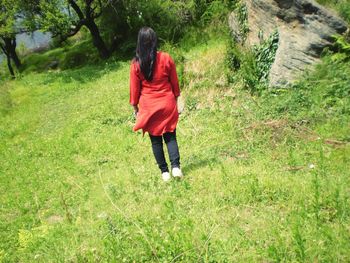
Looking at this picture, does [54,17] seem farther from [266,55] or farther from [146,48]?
[146,48]

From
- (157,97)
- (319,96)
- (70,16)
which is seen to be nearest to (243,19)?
(319,96)

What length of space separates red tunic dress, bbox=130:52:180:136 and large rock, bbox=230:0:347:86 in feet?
15.2

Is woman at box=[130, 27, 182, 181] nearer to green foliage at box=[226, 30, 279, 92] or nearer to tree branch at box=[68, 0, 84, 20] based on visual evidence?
green foliage at box=[226, 30, 279, 92]

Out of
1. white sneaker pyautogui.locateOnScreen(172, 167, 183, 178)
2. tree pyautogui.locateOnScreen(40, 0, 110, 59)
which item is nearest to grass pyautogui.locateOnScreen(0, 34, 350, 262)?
white sneaker pyautogui.locateOnScreen(172, 167, 183, 178)

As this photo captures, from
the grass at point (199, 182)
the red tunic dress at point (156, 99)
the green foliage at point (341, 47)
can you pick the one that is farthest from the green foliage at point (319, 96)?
the red tunic dress at point (156, 99)

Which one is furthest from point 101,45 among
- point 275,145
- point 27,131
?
point 275,145

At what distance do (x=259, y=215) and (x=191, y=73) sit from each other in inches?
336

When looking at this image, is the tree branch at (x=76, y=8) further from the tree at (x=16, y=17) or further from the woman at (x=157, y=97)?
the woman at (x=157, y=97)

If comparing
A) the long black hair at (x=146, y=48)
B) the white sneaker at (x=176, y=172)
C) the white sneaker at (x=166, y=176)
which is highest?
the long black hair at (x=146, y=48)

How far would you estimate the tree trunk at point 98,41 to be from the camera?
24719 millimetres

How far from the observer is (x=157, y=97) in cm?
687

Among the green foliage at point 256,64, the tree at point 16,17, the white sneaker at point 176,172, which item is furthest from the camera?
the tree at point 16,17

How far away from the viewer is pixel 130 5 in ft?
76.5

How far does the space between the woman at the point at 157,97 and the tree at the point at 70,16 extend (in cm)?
1636
